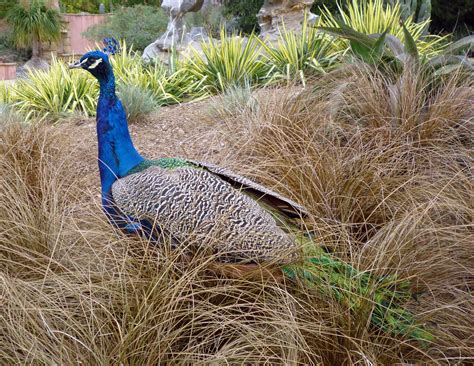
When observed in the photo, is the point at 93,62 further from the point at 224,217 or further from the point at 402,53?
the point at 402,53

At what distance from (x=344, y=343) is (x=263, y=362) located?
26 cm

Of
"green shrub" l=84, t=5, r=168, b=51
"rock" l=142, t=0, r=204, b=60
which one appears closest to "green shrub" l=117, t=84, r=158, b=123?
"rock" l=142, t=0, r=204, b=60

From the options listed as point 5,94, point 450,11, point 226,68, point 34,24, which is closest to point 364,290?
point 226,68

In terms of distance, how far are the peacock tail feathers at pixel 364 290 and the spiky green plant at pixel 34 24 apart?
54.1ft

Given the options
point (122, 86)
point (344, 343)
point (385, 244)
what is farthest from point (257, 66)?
point (344, 343)

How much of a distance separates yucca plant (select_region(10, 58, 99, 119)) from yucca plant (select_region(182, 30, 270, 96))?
40.4 inches

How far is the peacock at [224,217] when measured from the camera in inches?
69.3

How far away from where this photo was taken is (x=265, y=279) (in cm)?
188

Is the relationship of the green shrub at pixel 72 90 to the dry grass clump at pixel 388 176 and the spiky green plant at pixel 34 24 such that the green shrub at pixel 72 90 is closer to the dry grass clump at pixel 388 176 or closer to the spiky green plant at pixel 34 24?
the dry grass clump at pixel 388 176

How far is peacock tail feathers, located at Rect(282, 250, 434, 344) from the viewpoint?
169 cm

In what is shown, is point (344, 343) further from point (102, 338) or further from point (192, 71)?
point (192, 71)

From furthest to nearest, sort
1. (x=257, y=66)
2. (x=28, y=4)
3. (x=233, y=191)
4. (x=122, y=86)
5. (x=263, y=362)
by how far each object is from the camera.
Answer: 1. (x=28, y=4)
2. (x=257, y=66)
3. (x=122, y=86)
4. (x=233, y=191)
5. (x=263, y=362)

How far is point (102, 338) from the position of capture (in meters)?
1.62

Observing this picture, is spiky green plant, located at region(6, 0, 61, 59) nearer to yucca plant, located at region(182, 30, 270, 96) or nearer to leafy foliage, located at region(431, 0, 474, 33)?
leafy foliage, located at region(431, 0, 474, 33)
